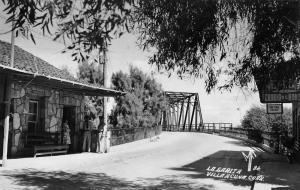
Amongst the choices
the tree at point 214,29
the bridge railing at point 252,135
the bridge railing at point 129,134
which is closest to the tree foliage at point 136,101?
the bridge railing at point 129,134

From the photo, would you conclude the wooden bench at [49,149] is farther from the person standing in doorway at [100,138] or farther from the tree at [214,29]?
the tree at [214,29]

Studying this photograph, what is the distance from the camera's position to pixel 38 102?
1877cm

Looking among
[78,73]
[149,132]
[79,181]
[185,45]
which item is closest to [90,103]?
[78,73]

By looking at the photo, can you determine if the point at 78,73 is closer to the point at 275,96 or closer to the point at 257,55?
the point at 275,96

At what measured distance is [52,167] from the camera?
571 inches

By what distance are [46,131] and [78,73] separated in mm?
17990

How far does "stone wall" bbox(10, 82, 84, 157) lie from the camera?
55.8ft

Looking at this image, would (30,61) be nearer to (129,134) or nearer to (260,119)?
(129,134)

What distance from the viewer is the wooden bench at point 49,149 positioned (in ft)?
56.6

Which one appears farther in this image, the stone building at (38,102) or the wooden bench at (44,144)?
the wooden bench at (44,144)

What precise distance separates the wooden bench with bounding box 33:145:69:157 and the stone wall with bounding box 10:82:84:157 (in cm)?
65

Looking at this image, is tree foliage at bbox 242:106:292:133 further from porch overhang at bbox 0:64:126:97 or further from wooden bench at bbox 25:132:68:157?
wooden bench at bbox 25:132:68:157

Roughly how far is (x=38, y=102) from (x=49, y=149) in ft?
7.00

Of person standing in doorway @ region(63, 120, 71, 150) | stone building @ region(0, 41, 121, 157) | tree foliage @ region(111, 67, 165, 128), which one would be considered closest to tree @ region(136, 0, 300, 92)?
stone building @ region(0, 41, 121, 157)
